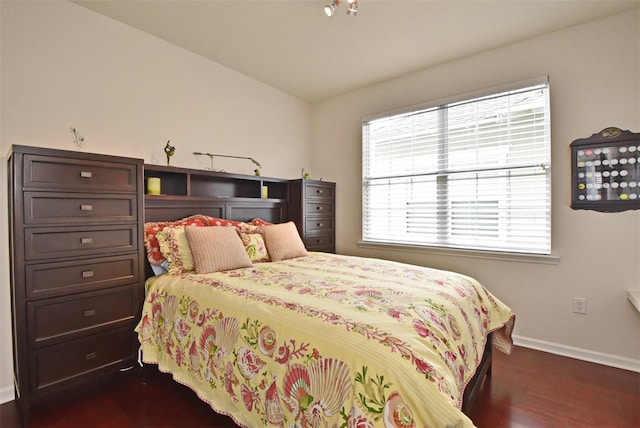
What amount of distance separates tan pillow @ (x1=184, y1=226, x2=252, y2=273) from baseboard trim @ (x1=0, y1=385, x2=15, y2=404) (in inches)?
51.8

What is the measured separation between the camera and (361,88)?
3668mm

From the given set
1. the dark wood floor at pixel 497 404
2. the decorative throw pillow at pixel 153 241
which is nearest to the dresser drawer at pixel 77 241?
the decorative throw pillow at pixel 153 241

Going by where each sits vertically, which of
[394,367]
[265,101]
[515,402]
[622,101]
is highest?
[265,101]

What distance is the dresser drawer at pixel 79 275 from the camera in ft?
5.58

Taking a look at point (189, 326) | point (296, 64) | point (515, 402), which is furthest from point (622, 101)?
point (189, 326)

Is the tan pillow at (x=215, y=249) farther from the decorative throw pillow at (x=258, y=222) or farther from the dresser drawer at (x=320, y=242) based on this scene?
the dresser drawer at (x=320, y=242)

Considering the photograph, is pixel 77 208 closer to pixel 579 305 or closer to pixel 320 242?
pixel 320 242

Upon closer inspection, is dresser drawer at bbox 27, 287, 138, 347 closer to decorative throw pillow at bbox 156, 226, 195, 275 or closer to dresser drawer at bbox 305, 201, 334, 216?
decorative throw pillow at bbox 156, 226, 195, 275

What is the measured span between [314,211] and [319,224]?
0.18 meters

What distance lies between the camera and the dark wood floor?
170cm

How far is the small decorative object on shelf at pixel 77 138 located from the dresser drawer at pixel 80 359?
1312 millimetres

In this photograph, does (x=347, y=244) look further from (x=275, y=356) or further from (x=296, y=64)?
(x=275, y=356)

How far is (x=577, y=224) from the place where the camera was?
2.46 m

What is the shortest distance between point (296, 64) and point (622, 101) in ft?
8.78
